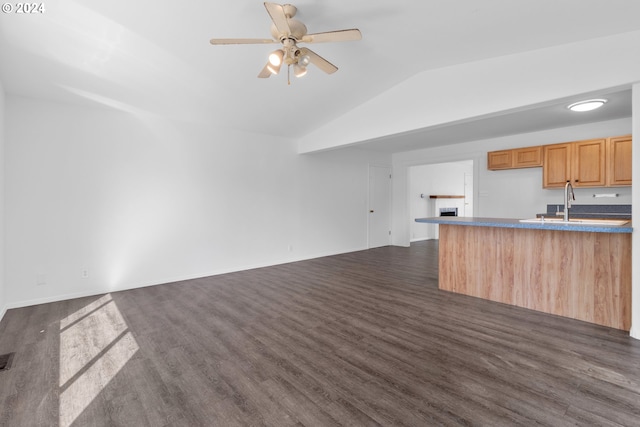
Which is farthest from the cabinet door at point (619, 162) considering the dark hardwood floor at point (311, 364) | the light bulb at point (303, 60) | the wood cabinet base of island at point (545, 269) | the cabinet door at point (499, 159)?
the light bulb at point (303, 60)

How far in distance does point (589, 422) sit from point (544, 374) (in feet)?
1.49

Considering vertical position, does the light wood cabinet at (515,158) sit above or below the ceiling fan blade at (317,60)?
below

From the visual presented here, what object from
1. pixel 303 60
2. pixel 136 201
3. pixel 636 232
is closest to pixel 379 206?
pixel 636 232

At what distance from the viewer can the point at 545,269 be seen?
129 inches

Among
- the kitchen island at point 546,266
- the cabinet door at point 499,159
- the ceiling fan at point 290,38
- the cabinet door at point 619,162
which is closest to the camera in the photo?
the ceiling fan at point 290,38

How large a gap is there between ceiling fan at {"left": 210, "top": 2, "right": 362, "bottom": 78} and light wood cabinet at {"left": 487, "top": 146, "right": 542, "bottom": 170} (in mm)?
4556

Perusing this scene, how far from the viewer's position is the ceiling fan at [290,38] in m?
2.14

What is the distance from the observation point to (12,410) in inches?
69.7

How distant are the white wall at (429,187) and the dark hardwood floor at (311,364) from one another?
5.32 m

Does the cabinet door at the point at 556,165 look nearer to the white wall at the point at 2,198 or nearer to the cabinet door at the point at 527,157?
the cabinet door at the point at 527,157

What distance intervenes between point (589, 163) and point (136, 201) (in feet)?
22.7

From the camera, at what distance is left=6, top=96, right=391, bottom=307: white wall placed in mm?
3602

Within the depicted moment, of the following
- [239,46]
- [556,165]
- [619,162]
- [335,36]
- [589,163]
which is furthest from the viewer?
[556,165]

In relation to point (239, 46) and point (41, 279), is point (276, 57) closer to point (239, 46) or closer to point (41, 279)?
point (239, 46)
